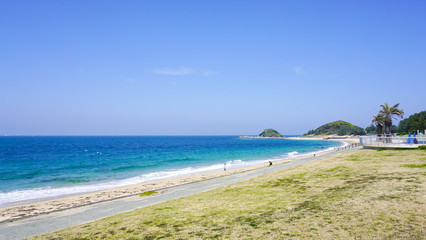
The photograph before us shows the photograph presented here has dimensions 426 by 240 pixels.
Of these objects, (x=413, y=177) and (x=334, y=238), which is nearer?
(x=334, y=238)

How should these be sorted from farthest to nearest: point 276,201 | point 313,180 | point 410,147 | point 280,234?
1. point 410,147
2. point 313,180
3. point 276,201
4. point 280,234

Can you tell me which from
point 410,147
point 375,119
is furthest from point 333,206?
point 375,119

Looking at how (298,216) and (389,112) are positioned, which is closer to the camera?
(298,216)

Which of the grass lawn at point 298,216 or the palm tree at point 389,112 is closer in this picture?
the grass lawn at point 298,216

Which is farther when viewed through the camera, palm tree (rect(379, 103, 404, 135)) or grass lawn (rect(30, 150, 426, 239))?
palm tree (rect(379, 103, 404, 135))

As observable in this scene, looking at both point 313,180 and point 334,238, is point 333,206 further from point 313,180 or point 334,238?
point 313,180

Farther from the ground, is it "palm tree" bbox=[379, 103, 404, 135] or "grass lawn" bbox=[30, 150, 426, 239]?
"palm tree" bbox=[379, 103, 404, 135]

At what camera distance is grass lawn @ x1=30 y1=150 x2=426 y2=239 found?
673cm

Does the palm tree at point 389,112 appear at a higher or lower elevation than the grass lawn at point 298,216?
higher

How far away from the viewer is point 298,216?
8.16 metres

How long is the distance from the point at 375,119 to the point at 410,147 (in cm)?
1556

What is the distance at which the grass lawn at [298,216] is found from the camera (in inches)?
265

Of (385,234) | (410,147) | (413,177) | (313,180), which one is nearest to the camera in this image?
(385,234)

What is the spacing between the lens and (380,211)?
7723 mm
